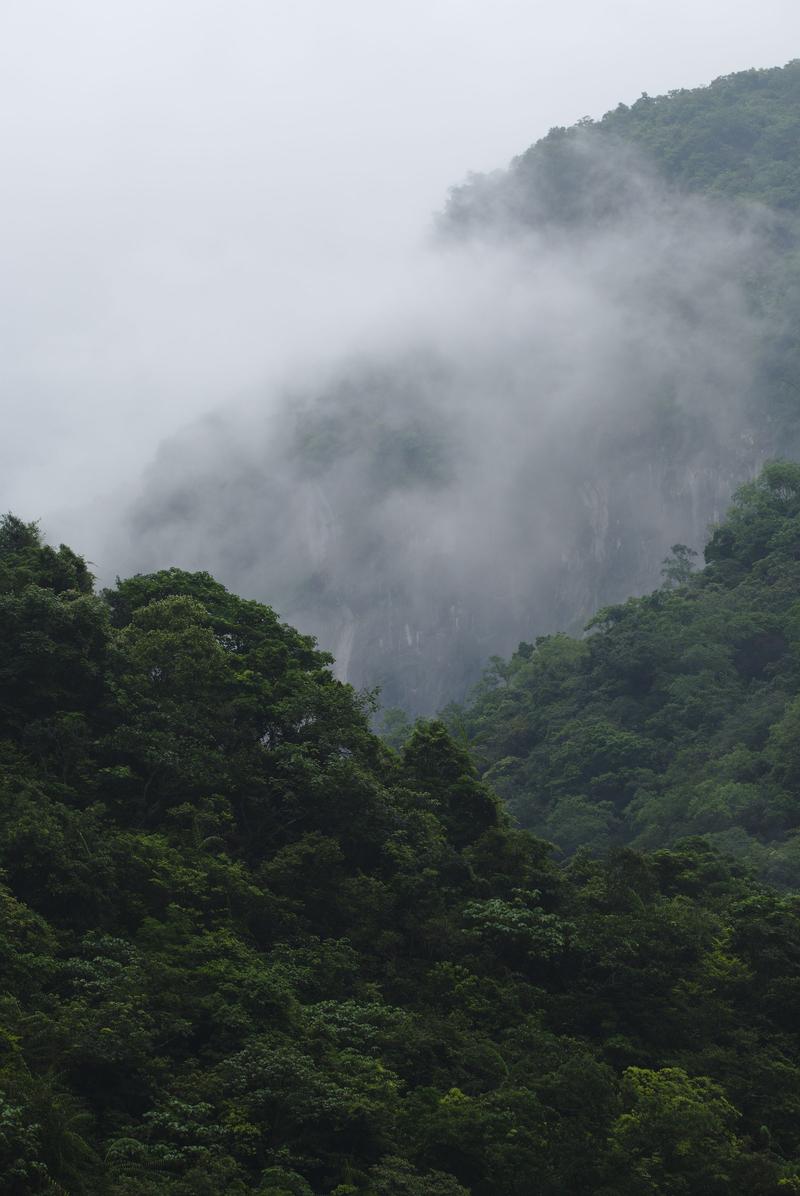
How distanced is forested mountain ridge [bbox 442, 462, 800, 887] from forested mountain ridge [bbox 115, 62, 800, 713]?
1387 inches

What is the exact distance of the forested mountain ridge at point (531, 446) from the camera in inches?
3878

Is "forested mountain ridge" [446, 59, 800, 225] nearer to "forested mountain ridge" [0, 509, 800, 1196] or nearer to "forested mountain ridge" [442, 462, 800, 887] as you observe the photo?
"forested mountain ridge" [442, 462, 800, 887]

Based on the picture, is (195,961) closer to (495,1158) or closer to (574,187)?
(495,1158)

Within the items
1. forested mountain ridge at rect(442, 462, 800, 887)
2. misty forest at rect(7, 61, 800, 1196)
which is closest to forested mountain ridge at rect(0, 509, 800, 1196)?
misty forest at rect(7, 61, 800, 1196)

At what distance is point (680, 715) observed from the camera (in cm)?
5159

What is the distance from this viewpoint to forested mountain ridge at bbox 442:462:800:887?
147 feet

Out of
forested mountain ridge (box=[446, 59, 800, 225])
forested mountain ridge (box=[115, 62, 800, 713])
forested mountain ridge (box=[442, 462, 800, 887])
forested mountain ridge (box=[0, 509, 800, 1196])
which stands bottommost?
forested mountain ridge (box=[0, 509, 800, 1196])

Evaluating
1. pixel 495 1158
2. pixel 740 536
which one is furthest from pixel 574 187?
pixel 495 1158

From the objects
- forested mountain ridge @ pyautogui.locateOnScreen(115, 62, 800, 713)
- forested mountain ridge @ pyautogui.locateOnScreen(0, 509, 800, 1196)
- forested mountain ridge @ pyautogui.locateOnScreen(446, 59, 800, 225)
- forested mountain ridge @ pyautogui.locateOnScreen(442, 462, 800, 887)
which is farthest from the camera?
forested mountain ridge @ pyautogui.locateOnScreen(446, 59, 800, 225)

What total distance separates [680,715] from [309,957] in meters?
31.9

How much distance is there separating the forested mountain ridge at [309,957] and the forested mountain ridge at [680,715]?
45.7 ft

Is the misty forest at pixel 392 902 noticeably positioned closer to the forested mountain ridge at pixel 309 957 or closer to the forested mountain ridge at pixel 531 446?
the forested mountain ridge at pixel 309 957

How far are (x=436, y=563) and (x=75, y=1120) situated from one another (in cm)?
8930

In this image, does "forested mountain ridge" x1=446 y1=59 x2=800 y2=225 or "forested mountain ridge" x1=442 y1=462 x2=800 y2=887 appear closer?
"forested mountain ridge" x1=442 y1=462 x2=800 y2=887
